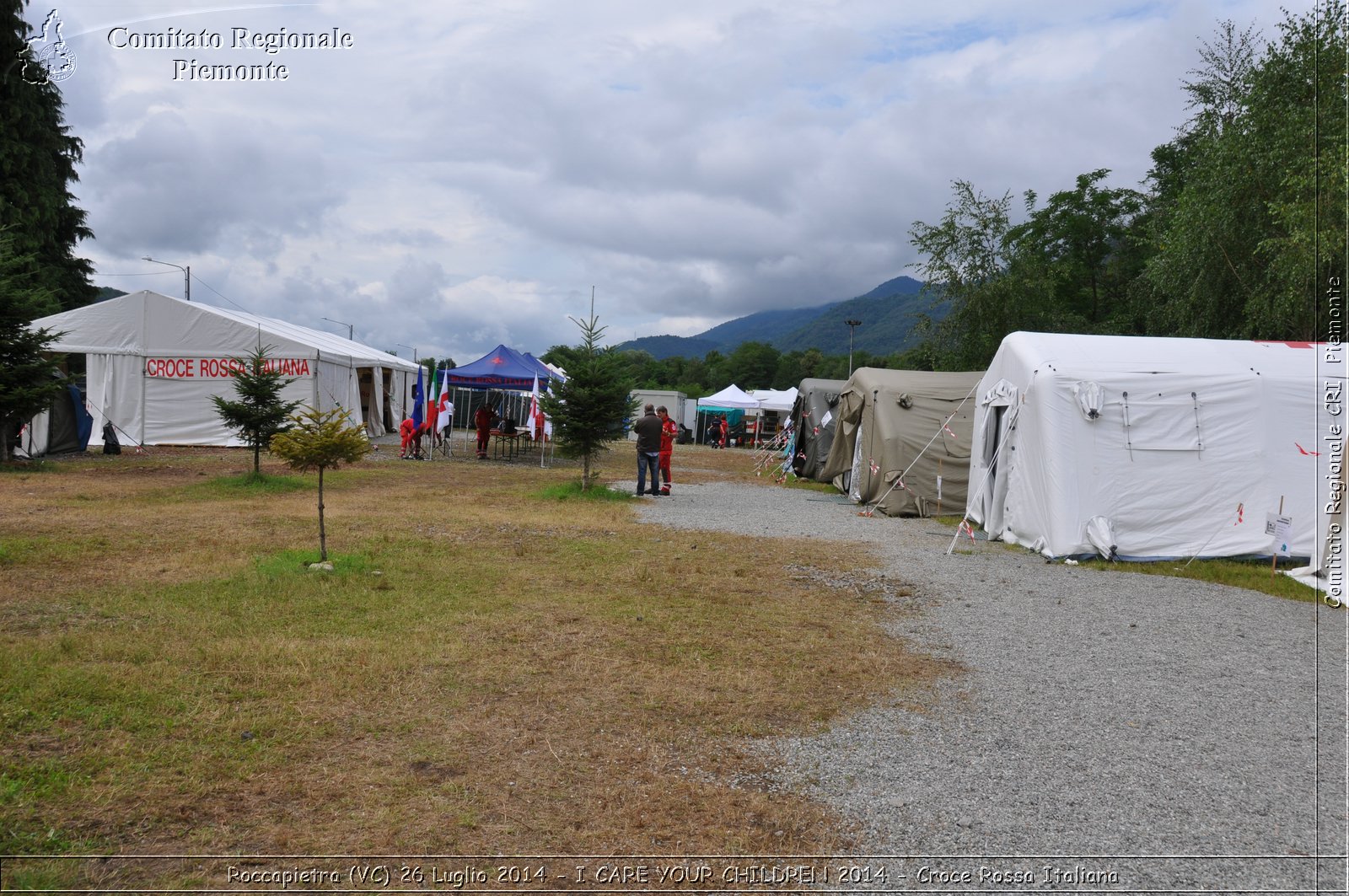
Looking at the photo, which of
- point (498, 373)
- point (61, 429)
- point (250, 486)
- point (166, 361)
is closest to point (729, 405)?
point (498, 373)

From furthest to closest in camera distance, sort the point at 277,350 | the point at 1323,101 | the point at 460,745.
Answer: the point at 277,350
the point at 1323,101
the point at 460,745

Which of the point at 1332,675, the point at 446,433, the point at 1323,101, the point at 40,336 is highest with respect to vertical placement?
the point at 1323,101

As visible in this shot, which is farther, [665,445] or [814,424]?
[814,424]

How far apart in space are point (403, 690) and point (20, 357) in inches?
605

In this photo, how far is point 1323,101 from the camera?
1605 cm

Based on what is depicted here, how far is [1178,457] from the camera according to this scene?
10625 millimetres

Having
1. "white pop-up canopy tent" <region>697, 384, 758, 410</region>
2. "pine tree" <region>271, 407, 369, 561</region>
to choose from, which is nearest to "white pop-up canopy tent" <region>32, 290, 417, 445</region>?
"pine tree" <region>271, 407, 369, 561</region>

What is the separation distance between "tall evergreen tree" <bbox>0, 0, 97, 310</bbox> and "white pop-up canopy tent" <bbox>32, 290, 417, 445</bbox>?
7450mm

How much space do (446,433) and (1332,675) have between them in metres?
23.2

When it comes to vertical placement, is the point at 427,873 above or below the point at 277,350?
below

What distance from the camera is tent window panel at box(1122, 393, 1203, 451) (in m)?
10.6

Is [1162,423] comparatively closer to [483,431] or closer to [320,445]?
[320,445]

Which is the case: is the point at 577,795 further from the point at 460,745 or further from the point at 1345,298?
the point at 1345,298

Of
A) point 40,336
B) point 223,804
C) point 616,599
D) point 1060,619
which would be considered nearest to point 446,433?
point 40,336
